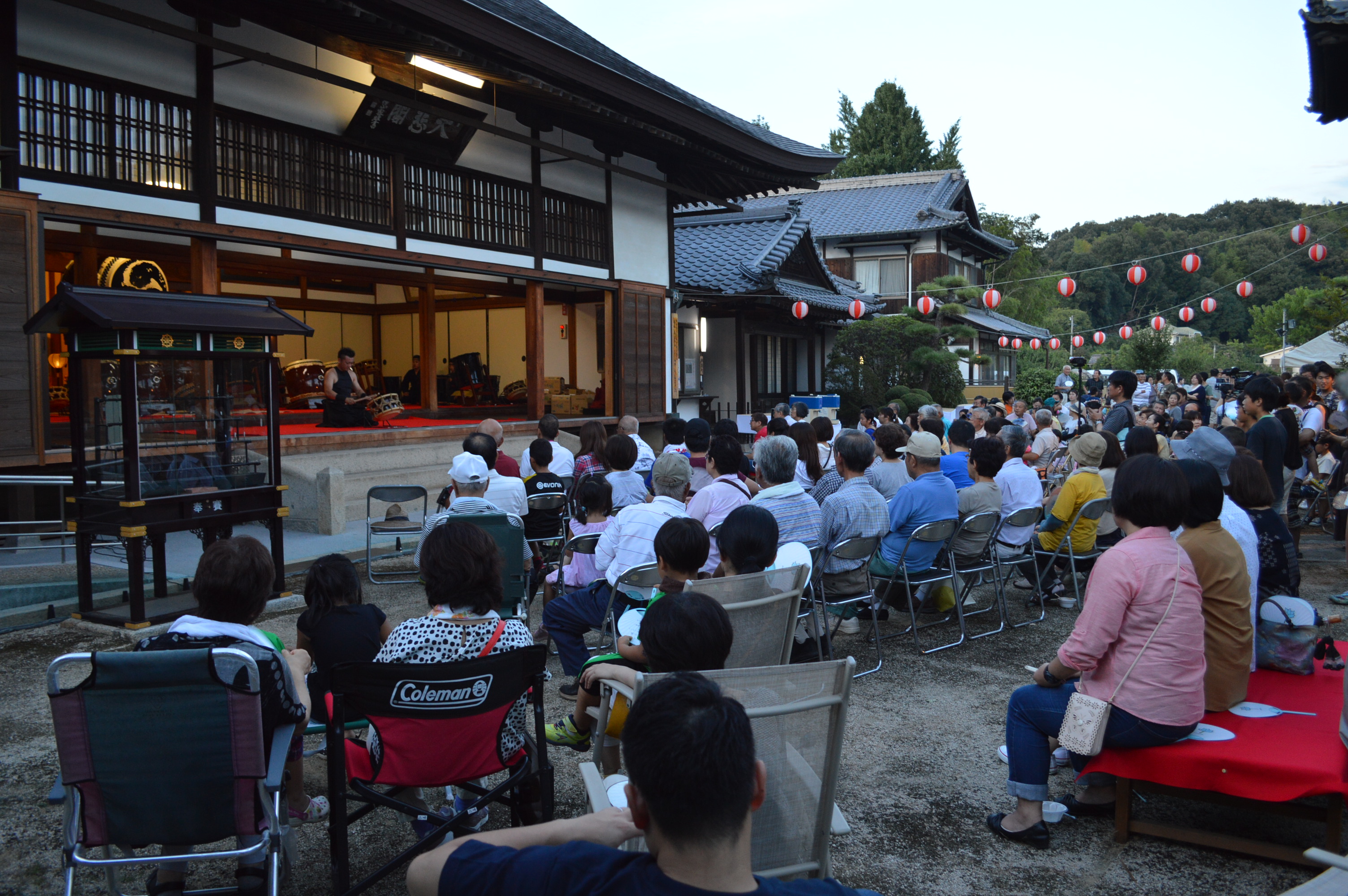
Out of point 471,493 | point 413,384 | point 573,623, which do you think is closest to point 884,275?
point 413,384

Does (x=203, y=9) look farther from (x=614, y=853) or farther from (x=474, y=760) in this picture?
(x=614, y=853)

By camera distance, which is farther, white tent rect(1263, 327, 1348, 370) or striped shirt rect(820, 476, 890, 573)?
white tent rect(1263, 327, 1348, 370)

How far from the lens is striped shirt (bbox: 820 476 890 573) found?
4.69 meters

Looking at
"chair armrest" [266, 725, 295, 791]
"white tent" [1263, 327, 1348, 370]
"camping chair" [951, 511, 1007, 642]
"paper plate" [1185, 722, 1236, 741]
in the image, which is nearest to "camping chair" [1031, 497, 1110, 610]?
"camping chair" [951, 511, 1007, 642]

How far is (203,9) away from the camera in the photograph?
6859 millimetres

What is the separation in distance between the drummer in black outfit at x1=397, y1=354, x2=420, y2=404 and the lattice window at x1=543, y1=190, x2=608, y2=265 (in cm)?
479

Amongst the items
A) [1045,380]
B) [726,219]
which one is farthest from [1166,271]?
[726,219]

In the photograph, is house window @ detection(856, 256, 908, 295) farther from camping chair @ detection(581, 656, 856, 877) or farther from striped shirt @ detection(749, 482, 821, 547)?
camping chair @ detection(581, 656, 856, 877)

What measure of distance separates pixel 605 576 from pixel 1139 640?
2205mm

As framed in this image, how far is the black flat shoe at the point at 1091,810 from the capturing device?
304 centimetres

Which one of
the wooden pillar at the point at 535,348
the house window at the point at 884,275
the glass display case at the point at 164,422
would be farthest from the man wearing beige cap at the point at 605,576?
the house window at the point at 884,275

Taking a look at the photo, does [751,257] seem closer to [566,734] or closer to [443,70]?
[443,70]

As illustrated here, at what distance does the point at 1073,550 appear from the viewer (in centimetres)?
564

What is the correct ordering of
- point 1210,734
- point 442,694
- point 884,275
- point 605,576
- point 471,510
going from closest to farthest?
point 442,694
point 1210,734
point 605,576
point 471,510
point 884,275
